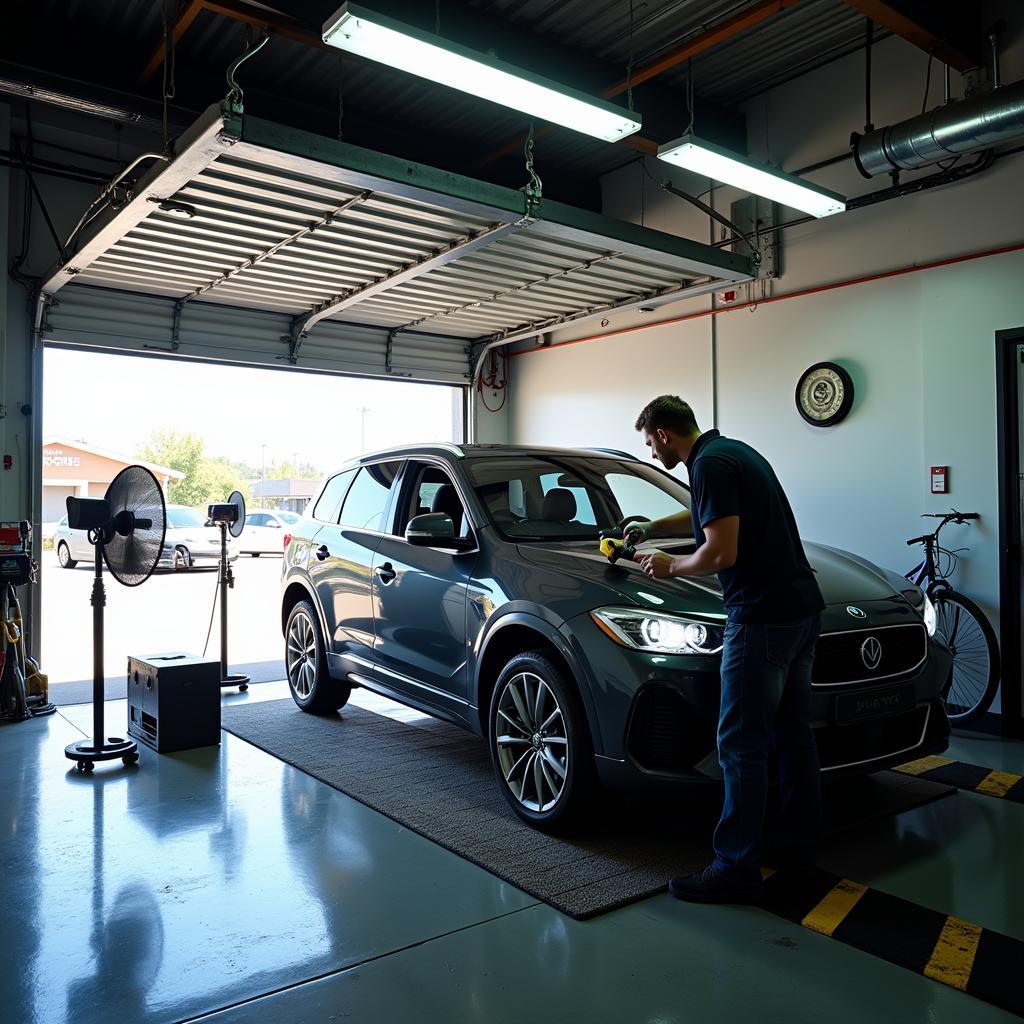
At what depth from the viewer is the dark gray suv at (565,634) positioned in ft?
10.6

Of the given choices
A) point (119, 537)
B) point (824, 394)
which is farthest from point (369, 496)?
point (824, 394)

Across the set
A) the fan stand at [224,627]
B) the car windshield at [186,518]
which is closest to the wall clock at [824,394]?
the fan stand at [224,627]

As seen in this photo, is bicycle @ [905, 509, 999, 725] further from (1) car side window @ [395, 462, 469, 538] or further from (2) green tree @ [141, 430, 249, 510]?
(2) green tree @ [141, 430, 249, 510]

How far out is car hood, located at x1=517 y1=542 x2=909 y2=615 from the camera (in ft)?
11.0

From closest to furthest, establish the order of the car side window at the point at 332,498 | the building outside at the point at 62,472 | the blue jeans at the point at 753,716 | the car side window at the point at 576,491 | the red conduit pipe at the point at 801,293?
the blue jeans at the point at 753,716
the car side window at the point at 576,491
the car side window at the point at 332,498
the red conduit pipe at the point at 801,293
the building outside at the point at 62,472

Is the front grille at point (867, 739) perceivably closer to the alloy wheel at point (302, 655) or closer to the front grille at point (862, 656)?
the front grille at point (862, 656)

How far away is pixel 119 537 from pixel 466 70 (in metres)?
3.02

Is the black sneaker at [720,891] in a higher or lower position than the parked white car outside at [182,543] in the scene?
lower

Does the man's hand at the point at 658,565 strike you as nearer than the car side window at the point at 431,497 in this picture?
Yes

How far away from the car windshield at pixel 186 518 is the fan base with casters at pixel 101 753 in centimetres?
993

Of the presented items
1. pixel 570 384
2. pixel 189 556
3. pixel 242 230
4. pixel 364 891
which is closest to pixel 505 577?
pixel 364 891

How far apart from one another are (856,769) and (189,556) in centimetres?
1322

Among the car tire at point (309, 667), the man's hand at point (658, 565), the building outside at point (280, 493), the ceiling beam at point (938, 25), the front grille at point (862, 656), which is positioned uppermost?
the ceiling beam at point (938, 25)

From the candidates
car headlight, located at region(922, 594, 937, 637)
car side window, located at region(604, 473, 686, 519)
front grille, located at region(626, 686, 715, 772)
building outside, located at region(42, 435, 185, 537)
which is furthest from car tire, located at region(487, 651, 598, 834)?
building outside, located at region(42, 435, 185, 537)
